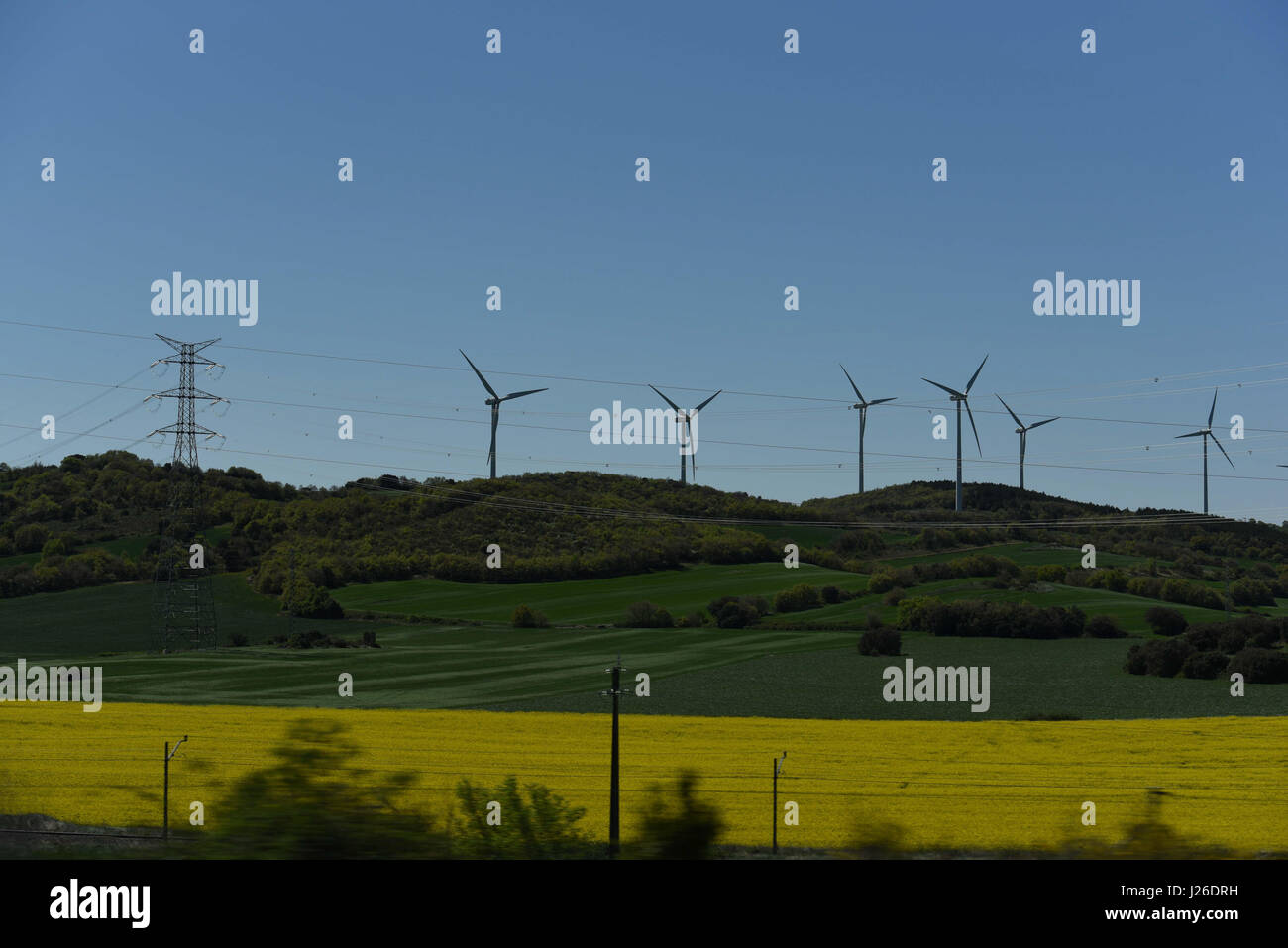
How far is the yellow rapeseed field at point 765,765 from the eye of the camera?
36156 millimetres

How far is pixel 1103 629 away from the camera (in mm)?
95500

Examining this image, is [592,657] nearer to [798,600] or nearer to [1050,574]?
[798,600]

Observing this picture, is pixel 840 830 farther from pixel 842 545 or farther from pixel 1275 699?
pixel 842 545

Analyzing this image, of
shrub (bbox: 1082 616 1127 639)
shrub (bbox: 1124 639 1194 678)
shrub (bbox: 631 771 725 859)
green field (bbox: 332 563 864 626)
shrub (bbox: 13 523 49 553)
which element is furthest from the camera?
shrub (bbox: 13 523 49 553)

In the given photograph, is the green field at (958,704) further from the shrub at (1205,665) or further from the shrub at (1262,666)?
the shrub at (1262,666)

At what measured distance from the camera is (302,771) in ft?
152

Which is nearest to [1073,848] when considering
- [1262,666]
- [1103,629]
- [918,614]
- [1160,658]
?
[1262,666]

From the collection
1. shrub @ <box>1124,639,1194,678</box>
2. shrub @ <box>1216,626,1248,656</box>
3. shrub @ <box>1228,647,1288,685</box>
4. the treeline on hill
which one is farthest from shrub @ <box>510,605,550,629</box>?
shrub @ <box>1228,647,1288,685</box>

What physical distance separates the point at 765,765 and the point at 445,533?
395 feet

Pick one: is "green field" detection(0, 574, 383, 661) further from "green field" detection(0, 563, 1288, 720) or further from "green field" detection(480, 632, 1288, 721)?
"green field" detection(480, 632, 1288, 721)

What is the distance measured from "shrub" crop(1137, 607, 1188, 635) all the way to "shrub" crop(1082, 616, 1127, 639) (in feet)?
8.94

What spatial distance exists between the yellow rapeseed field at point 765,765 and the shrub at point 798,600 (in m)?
59.2

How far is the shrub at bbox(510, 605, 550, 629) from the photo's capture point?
119250mm
